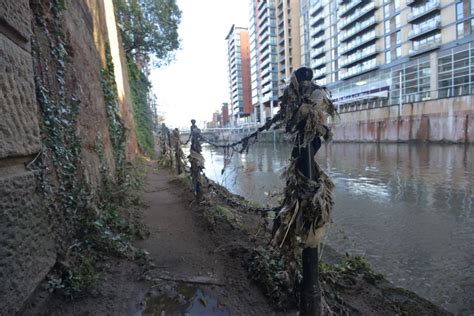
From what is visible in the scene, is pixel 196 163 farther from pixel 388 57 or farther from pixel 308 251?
pixel 388 57

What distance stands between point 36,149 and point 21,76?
54 centimetres

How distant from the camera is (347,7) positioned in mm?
50438

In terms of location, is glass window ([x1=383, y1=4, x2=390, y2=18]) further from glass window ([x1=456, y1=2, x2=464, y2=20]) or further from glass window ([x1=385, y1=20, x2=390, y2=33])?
glass window ([x1=456, y1=2, x2=464, y2=20])

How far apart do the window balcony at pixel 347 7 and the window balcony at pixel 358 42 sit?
5076 mm

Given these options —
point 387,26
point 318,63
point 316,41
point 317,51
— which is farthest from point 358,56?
point 316,41

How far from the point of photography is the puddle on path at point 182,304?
2.61 m

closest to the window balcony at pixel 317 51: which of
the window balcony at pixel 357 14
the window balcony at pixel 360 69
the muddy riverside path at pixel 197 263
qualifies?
the window balcony at pixel 357 14

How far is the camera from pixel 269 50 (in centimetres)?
7381

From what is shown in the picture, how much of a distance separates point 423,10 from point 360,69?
12623 mm

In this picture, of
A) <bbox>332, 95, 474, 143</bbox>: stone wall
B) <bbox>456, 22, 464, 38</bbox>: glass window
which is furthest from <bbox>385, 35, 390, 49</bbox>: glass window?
<bbox>456, 22, 464, 38</bbox>: glass window

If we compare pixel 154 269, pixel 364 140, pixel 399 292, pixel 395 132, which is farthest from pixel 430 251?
pixel 364 140

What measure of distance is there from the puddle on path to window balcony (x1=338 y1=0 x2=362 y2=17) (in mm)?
55107

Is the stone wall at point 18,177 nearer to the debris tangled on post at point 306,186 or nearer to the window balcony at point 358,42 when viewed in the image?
the debris tangled on post at point 306,186

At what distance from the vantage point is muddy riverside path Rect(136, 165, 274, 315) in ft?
9.16
